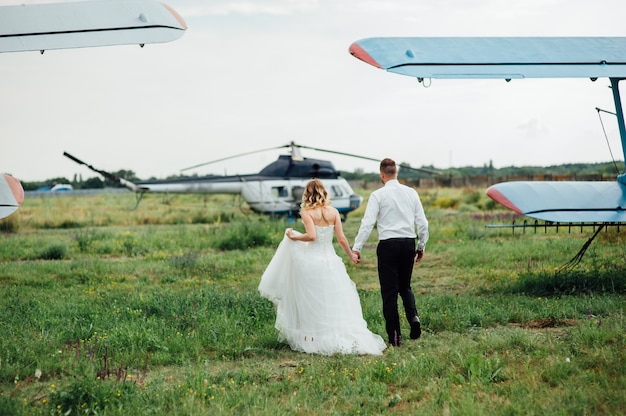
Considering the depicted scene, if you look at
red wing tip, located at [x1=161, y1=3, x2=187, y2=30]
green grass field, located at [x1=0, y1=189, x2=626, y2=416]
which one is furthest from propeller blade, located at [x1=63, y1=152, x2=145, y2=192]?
red wing tip, located at [x1=161, y1=3, x2=187, y2=30]

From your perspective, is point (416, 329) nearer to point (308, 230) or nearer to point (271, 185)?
point (308, 230)

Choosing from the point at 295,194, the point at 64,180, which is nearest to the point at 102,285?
the point at 295,194

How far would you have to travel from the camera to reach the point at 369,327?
7.52 m

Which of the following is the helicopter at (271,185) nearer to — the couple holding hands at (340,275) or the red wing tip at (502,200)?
the red wing tip at (502,200)

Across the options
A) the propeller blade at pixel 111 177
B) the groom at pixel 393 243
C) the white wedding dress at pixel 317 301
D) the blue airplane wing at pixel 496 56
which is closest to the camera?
the white wedding dress at pixel 317 301

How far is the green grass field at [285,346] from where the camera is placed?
16.0ft

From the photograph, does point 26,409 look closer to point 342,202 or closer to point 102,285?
point 102,285

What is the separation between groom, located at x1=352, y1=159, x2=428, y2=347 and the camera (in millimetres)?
6879

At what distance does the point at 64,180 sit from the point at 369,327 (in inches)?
3529

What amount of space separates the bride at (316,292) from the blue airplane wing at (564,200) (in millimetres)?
3287

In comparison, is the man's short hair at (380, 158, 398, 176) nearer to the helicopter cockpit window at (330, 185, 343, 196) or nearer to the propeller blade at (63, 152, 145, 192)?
the propeller blade at (63, 152, 145, 192)

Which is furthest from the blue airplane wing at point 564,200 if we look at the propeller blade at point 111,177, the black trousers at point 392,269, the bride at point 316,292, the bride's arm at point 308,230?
the propeller blade at point 111,177

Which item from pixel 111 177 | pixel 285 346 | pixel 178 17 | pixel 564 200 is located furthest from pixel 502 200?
pixel 111 177

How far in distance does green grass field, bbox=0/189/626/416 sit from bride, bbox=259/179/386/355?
0.82 feet
